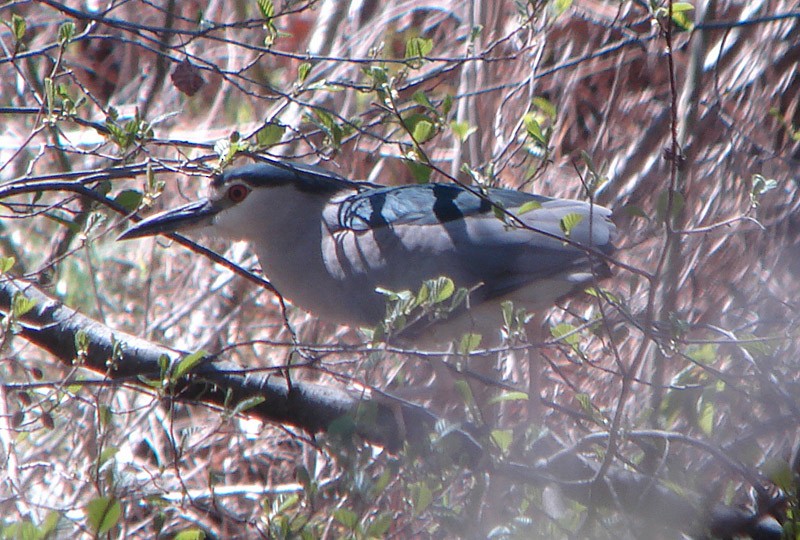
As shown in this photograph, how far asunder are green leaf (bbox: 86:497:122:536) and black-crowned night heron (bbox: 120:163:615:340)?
1.25 metres

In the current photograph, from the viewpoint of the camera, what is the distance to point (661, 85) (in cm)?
374

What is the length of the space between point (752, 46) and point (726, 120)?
29 cm

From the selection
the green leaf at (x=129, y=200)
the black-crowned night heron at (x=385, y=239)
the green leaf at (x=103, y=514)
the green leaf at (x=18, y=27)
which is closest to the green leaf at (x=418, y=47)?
the black-crowned night heron at (x=385, y=239)

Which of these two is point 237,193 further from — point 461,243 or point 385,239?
point 461,243

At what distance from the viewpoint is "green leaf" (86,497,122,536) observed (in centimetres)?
148

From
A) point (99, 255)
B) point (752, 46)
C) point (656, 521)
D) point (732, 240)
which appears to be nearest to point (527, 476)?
point (656, 521)

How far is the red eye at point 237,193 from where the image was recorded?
2943 mm

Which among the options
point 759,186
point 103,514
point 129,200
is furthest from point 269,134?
point 759,186

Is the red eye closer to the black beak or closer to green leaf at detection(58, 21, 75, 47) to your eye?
the black beak

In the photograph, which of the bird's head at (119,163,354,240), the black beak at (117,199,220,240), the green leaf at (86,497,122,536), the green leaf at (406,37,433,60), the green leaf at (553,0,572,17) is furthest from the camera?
the bird's head at (119,163,354,240)

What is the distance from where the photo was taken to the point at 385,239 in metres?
2.87

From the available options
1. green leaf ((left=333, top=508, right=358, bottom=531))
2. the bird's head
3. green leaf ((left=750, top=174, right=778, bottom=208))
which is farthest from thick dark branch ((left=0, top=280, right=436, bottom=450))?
green leaf ((left=750, top=174, right=778, bottom=208))

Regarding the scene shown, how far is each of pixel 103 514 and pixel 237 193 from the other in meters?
1.61

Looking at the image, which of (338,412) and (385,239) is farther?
(385,239)
